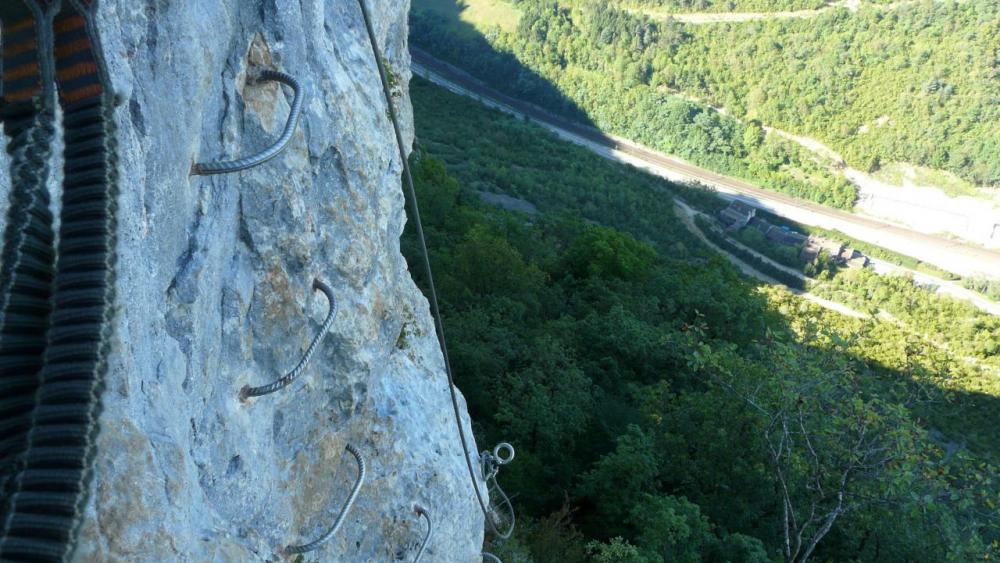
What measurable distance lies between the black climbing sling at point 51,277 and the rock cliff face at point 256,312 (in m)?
0.18

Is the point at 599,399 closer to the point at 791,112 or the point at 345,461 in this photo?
the point at 345,461

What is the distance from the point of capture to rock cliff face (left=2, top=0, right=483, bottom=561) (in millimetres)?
2949

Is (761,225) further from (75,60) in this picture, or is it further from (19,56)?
(19,56)

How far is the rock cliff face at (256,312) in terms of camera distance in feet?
9.68

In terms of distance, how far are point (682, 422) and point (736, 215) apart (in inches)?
1851

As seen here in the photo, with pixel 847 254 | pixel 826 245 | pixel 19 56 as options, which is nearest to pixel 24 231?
pixel 19 56

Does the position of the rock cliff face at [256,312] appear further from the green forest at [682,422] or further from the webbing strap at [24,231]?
the green forest at [682,422]

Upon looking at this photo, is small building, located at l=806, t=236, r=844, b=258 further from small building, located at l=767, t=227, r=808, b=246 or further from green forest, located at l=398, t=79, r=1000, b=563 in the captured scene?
green forest, located at l=398, t=79, r=1000, b=563

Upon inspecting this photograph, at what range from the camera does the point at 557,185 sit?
48.9m

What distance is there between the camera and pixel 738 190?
66.2 metres

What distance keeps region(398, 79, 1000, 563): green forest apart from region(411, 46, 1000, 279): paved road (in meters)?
38.0

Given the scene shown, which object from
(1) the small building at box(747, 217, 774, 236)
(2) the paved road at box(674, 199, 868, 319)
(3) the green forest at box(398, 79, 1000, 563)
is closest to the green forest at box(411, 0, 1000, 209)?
(1) the small building at box(747, 217, 774, 236)

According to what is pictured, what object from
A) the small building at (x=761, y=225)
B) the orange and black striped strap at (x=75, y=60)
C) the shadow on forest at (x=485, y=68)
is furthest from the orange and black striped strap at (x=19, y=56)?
the shadow on forest at (x=485, y=68)

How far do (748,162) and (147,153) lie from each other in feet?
235
